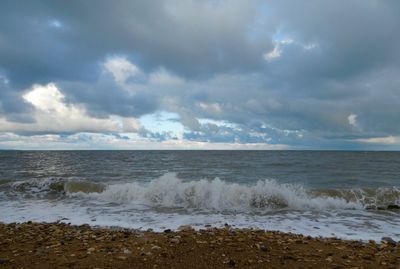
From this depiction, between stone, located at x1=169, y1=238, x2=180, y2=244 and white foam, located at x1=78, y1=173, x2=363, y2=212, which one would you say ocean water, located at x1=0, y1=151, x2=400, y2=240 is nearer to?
white foam, located at x1=78, y1=173, x2=363, y2=212

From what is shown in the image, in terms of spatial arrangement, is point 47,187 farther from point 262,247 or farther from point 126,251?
point 262,247

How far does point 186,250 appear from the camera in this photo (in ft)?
19.3

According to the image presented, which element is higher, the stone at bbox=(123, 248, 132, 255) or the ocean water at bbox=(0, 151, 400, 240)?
the stone at bbox=(123, 248, 132, 255)

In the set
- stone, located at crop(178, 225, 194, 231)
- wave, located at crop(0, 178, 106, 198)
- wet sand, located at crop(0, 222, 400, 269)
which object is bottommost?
wave, located at crop(0, 178, 106, 198)

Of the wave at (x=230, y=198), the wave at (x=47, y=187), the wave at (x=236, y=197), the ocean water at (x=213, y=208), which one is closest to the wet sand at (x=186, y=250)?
the ocean water at (x=213, y=208)

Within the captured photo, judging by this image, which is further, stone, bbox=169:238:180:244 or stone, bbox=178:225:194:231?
stone, bbox=178:225:194:231

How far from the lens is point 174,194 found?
13875mm

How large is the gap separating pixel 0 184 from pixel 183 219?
16840 millimetres

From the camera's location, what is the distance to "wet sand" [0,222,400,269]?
5.29 m

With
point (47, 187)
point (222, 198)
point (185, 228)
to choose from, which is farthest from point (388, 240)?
point (47, 187)

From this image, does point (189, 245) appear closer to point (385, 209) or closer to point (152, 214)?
point (152, 214)

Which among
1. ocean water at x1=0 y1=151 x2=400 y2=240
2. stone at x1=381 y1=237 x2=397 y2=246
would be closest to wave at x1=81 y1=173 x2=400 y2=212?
ocean water at x1=0 y1=151 x2=400 y2=240

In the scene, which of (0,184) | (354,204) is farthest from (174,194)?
(0,184)

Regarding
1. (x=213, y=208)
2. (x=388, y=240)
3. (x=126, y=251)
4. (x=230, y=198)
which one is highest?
(x=126, y=251)
